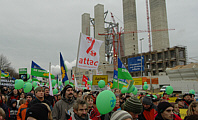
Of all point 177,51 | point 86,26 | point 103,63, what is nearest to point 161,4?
point 177,51

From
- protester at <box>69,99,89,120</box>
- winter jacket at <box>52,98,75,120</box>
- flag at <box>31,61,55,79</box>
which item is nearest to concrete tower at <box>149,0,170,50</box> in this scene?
flag at <box>31,61,55,79</box>

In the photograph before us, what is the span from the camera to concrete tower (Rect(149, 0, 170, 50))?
185ft

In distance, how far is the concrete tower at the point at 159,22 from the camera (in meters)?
56.5

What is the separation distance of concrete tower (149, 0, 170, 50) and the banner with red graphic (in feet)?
171

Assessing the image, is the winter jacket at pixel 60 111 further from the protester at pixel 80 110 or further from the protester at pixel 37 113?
the protester at pixel 37 113

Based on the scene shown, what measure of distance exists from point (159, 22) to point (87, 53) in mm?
54216

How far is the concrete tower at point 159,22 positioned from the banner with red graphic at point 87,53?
171 feet

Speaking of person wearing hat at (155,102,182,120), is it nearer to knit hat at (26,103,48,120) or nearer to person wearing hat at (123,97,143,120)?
person wearing hat at (123,97,143,120)

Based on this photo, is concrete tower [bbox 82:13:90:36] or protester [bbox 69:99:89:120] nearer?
protester [bbox 69:99:89:120]

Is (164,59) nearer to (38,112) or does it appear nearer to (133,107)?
(133,107)

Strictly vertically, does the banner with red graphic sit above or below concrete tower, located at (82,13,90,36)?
below

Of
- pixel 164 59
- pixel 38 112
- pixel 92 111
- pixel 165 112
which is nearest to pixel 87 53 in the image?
pixel 92 111

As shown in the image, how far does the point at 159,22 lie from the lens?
5700 centimetres

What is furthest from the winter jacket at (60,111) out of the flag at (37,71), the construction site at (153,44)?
the construction site at (153,44)
